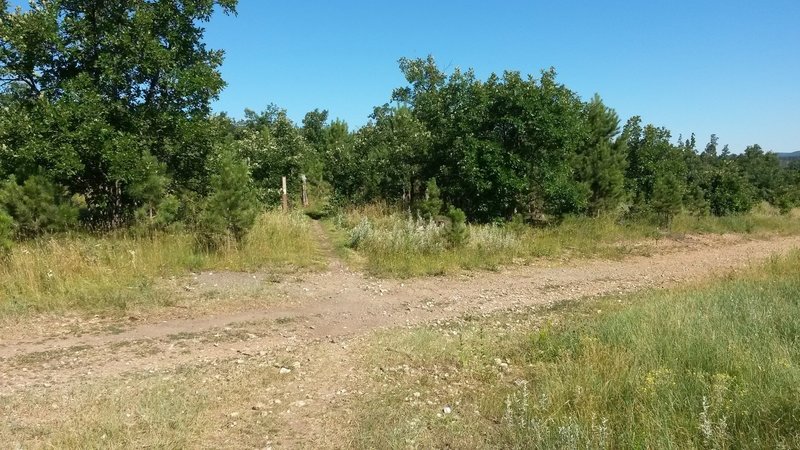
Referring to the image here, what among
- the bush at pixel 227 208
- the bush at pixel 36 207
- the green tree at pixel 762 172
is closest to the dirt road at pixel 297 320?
the bush at pixel 227 208

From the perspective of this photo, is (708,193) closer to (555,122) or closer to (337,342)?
(555,122)

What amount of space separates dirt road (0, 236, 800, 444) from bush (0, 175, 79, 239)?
112 inches

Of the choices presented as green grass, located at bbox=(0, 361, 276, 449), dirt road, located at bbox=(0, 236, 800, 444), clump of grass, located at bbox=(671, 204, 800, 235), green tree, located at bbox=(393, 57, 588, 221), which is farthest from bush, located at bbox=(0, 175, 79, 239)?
clump of grass, located at bbox=(671, 204, 800, 235)

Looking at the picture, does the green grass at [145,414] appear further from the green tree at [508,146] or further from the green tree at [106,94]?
the green tree at [508,146]

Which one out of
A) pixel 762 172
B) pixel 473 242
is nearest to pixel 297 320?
pixel 473 242

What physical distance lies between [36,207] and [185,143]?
3.00 meters

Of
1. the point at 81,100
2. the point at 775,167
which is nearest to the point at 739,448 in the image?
the point at 81,100

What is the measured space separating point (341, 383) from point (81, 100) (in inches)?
311

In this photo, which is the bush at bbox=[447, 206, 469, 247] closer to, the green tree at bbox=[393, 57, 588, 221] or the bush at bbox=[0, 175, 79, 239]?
the green tree at bbox=[393, 57, 588, 221]

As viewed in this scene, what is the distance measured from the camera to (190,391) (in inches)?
176

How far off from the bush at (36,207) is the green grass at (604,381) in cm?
671

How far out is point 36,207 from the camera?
28.8ft

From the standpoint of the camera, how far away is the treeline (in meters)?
9.15

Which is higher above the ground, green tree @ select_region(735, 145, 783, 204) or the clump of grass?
green tree @ select_region(735, 145, 783, 204)
